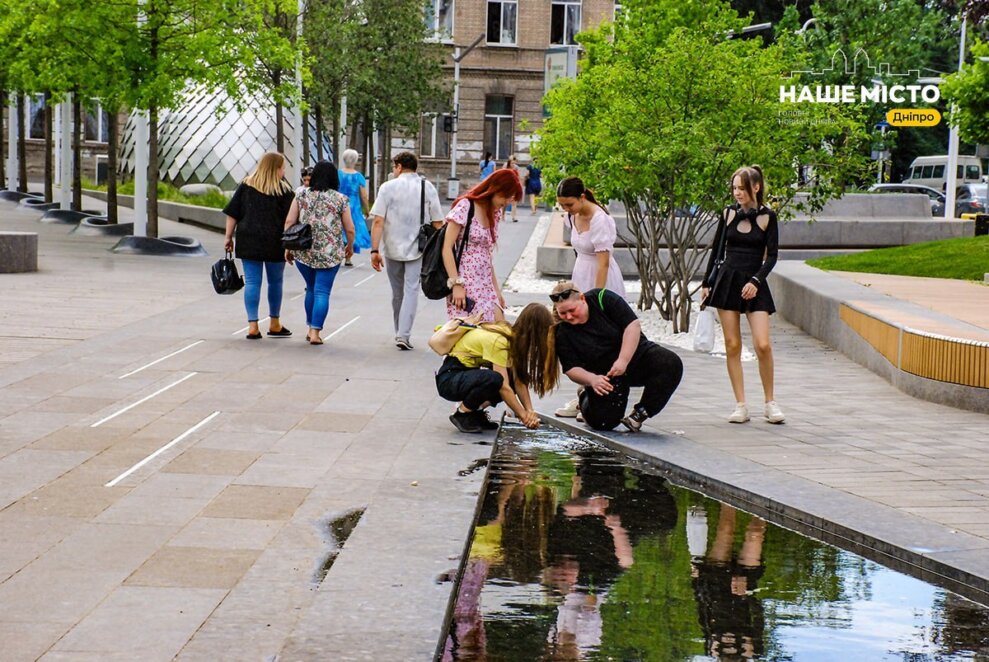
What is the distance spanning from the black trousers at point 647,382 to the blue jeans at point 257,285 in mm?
4788

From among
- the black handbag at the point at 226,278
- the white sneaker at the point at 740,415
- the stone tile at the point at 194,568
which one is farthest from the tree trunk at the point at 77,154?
the stone tile at the point at 194,568

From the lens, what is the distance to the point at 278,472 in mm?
7457

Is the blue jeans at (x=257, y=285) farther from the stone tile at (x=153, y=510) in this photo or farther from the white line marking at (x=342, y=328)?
the stone tile at (x=153, y=510)

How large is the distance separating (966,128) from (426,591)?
20527mm

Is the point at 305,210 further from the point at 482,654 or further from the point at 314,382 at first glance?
the point at 482,654

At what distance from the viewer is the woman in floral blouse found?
42.3ft

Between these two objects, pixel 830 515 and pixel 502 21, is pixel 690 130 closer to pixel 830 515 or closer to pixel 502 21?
pixel 830 515

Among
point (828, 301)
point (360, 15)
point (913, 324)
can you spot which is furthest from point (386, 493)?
point (360, 15)

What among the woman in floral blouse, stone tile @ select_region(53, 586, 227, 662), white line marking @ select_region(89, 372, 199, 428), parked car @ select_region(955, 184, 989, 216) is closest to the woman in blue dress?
the woman in floral blouse

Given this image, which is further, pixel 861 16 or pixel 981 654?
pixel 861 16

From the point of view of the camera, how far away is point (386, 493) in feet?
22.9

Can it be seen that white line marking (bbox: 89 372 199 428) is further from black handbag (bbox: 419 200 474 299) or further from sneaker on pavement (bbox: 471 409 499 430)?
sneaker on pavement (bbox: 471 409 499 430)

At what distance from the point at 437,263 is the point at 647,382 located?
1.81 metres

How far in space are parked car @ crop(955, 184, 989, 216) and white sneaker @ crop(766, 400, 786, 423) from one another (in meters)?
40.2
